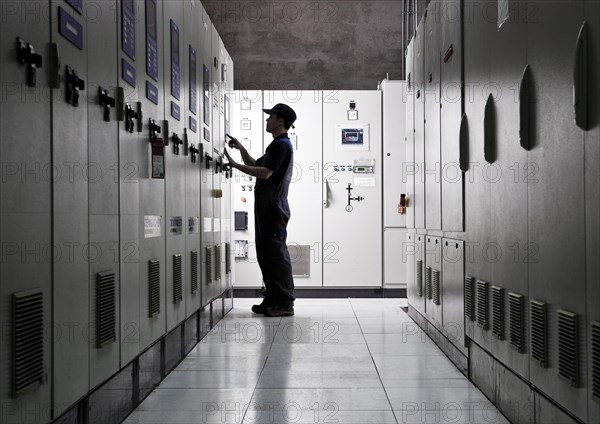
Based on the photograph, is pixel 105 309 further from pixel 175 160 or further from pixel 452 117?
pixel 452 117

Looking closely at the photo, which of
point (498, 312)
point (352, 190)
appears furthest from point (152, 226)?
point (352, 190)

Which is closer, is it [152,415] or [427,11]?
[152,415]

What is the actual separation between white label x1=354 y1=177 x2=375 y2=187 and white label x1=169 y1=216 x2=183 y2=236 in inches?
139

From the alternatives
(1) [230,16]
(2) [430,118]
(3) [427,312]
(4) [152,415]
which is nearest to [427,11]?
(2) [430,118]

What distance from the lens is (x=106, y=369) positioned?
2453 mm

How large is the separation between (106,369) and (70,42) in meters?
1.22

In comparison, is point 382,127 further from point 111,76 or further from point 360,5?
point 111,76

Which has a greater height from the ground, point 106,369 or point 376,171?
point 376,171

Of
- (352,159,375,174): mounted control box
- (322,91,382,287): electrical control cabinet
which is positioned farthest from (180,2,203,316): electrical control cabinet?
(352,159,375,174): mounted control box

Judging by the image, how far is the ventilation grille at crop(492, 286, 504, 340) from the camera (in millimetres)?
2762

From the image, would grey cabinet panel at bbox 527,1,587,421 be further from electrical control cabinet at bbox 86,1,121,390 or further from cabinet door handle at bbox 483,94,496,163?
electrical control cabinet at bbox 86,1,121,390

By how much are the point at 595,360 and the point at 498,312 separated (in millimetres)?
995

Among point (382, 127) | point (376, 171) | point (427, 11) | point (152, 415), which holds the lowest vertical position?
point (152, 415)

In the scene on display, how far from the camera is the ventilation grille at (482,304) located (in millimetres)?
3020
